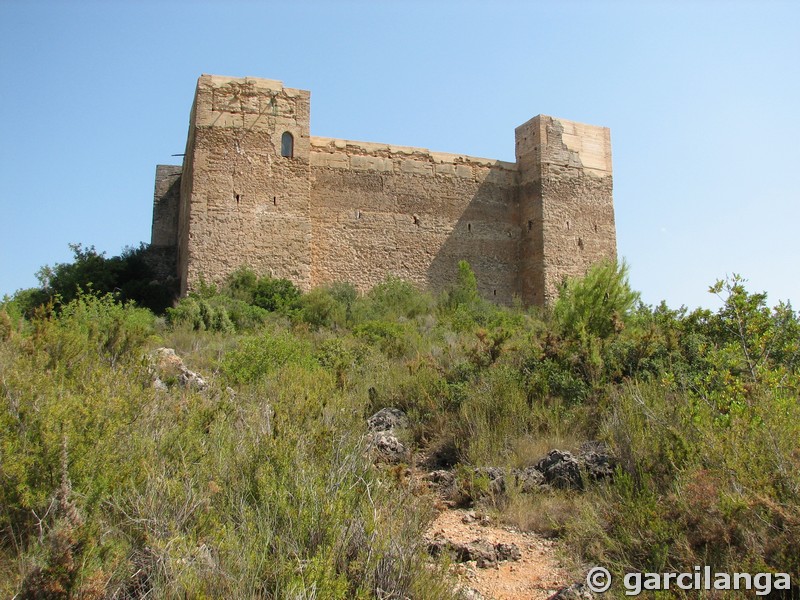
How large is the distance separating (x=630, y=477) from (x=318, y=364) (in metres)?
4.99

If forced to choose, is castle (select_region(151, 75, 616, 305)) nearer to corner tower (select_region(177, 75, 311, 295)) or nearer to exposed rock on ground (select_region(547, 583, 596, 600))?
corner tower (select_region(177, 75, 311, 295))

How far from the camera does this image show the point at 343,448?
14.6 ft

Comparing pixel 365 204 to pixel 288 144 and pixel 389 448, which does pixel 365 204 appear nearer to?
pixel 288 144

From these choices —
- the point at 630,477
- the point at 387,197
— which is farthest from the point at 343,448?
the point at 387,197

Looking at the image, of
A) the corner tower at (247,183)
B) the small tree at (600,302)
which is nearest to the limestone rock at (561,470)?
the small tree at (600,302)

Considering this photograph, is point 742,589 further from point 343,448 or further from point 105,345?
point 105,345

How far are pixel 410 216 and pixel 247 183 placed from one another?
4.51 meters

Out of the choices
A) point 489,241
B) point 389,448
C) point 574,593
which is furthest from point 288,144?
point 574,593

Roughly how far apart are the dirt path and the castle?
38.2ft

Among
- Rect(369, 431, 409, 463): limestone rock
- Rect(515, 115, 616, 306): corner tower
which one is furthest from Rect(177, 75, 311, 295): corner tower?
Rect(369, 431, 409, 463): limestone rock

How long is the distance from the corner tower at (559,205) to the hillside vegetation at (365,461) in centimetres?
1066

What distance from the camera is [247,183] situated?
52.6 ft

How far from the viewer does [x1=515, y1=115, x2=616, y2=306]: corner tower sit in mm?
18578

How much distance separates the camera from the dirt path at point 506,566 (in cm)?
398
